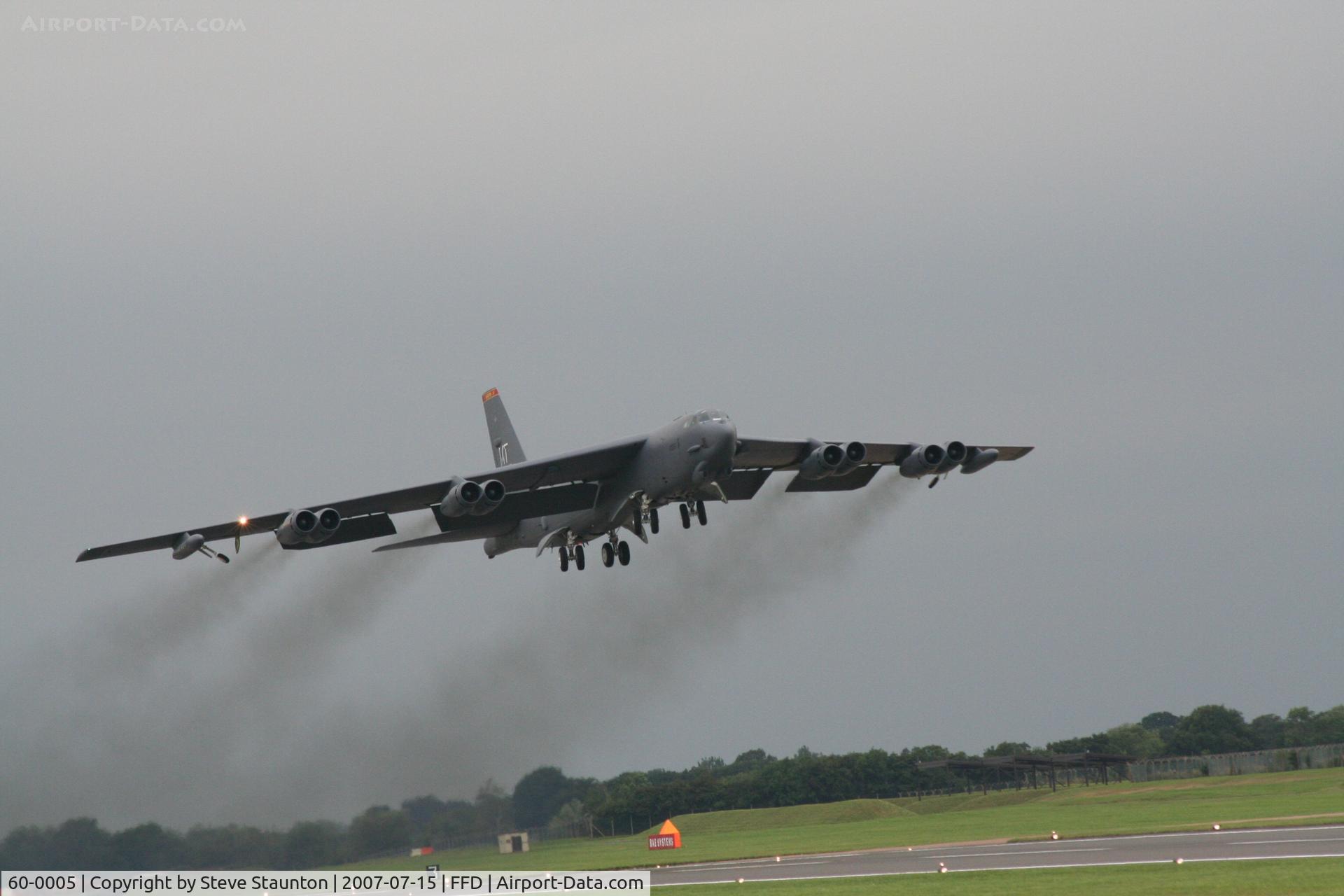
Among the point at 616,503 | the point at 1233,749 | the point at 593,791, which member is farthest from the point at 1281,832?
the point at 1233,749

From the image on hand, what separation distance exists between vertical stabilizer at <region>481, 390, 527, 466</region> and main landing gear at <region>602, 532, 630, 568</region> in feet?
31.1

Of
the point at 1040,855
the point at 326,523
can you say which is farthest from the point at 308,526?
the point at 1040,855

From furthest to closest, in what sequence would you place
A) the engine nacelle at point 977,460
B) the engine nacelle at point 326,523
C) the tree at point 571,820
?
the tree at point 571,820
the engine nacelle at point 977,460
the engine nacelle at point 326,523

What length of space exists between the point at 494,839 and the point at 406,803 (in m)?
3.85

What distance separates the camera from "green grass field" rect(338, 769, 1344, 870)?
52.7 metres

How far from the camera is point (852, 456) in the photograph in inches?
1631

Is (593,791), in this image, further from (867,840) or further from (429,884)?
(429,884)

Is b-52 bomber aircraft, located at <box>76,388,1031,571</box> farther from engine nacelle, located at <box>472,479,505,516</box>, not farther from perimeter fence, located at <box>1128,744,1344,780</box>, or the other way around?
perimeter fence, located at <box>1128,744,1344,780</box>

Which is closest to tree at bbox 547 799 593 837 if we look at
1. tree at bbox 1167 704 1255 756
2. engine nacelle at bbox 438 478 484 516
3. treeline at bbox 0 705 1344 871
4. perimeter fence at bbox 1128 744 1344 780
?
treeline at bbox 0 705 1344 871

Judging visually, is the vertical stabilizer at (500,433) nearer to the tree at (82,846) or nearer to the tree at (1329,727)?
the tree at (82,846)

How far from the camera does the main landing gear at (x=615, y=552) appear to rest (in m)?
45.1

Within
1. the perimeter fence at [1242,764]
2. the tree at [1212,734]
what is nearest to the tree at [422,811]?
the perimeter fence at [1242,764]

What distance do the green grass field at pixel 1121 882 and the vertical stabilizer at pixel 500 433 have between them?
1899 centimetres

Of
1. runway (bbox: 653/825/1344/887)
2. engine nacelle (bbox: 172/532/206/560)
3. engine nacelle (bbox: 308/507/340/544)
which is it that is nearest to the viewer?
engine nacelle (bbox: 308/507/340/544)
